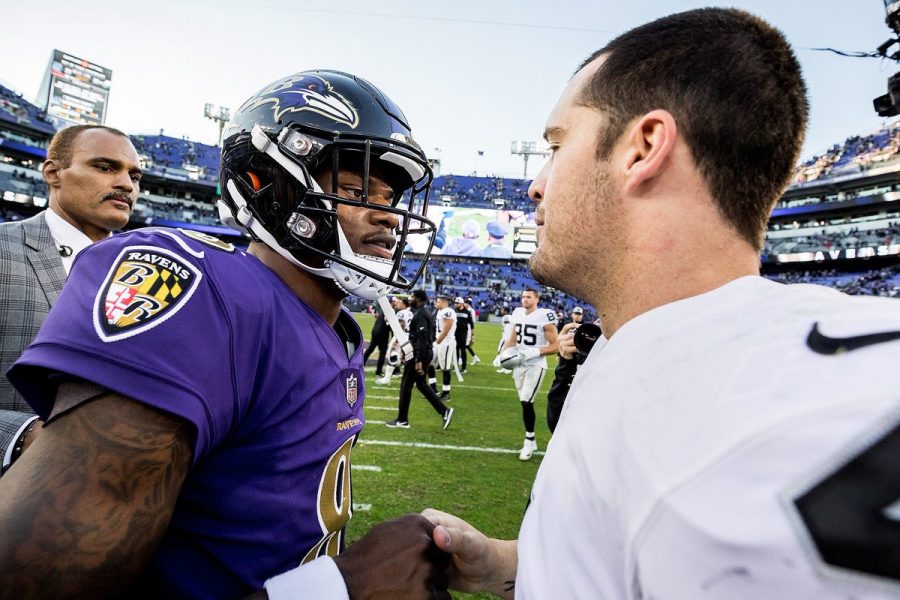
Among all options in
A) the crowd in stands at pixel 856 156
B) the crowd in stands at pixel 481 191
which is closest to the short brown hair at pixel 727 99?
the crowd in stands at pixel 856 156

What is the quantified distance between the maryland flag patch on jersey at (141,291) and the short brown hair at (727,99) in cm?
98

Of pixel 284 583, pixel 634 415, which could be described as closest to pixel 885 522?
pixel 634 415

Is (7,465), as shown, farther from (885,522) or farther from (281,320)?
(885,522)

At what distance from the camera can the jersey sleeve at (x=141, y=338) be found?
0.95 meters

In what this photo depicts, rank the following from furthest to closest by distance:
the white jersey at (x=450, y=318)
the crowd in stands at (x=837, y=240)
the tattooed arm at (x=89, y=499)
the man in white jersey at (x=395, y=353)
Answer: the crowd in stands at (x=837, y=240), the white jersey at (x=450, y=318), the man in white jersey at (x=395, y=353), the tattooed arm at (x=89, y=499)

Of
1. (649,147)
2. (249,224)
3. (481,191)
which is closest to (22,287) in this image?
(249,224)

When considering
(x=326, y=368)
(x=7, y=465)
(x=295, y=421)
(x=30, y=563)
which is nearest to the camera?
(x=30, y=563)

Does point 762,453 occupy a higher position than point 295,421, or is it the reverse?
point 762,453

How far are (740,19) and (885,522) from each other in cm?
113

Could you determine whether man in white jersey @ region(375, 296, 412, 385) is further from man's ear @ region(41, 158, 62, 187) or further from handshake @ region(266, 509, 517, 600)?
handshake @ region(266, 509, 517, 600)

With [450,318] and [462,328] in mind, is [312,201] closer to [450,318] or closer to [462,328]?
[450,318]

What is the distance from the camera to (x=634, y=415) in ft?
1.96

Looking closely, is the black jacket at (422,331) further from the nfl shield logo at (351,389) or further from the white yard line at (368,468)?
the nfl shield logo at (351,389)

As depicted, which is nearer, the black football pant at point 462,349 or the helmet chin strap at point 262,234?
the helmet chin strap at point 262,234
